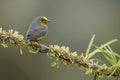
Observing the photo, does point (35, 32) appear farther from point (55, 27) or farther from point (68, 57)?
point (55, 27)

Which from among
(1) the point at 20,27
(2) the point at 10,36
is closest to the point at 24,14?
(1) the point at 20,27

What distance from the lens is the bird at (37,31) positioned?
10.3 ft

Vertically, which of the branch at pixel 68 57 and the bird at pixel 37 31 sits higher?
the bird at pixel 37 31

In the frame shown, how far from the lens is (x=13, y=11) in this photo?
9.75m

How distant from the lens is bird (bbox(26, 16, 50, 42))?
3.13 m

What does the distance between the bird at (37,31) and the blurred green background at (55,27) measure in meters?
4.99

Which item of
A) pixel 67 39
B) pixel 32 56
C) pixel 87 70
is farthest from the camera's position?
pixel 32 56

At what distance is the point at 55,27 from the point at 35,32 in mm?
6139

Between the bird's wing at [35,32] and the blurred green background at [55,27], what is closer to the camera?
the bird's wing at [35,32]

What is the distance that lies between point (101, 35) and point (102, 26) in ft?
2.49

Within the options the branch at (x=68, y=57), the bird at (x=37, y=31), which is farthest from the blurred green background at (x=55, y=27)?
the branch at (x=68, y=57)

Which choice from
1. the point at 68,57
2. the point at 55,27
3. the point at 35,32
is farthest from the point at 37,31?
the point at 55,27

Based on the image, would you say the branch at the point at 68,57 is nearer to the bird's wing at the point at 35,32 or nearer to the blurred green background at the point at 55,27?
the bird's wing at the point at 35,32

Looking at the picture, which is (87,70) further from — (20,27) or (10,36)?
(20,27)
